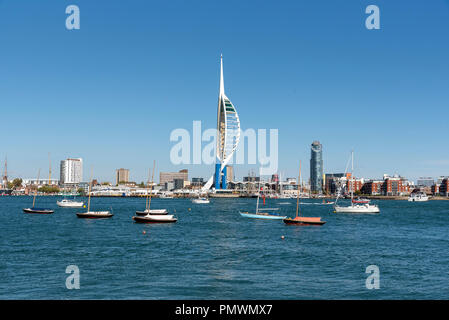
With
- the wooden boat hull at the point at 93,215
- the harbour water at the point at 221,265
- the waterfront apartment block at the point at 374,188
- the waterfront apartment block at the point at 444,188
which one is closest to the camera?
the harbour water at the point at 221,265

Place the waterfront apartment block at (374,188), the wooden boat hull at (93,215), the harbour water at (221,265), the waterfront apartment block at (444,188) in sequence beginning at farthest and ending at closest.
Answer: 1. the waterfront apartment block at (374,188)
2. the waterfront apartment block at (444,188)
3. the wooden boat hull at (93,215)
4. the harbour water at (221,265)

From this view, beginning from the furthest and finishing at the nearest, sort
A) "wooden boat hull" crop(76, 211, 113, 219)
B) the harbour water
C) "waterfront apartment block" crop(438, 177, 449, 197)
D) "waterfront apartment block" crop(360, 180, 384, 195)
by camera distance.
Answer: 1. "waterfront apartment block" crop(360, 180, 384, 195)
2. "waterfront apartment block" crop(438, 177, 449, 197)
3. "wooden boat hull" crop(76, 211, 113, 219)
4. the harbour water

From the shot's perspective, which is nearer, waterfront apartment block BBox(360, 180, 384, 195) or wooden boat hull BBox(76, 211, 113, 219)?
wooden boat hull BBox(76, 211, 113, 219)

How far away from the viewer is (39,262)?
19891 millimetres

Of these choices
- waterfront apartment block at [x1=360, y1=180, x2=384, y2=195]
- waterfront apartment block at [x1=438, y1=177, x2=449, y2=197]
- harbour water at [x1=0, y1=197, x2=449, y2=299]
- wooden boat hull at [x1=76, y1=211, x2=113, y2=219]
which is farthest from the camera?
waterfront apartment block at [x1=360, y1=180, x2=384, y2=195]

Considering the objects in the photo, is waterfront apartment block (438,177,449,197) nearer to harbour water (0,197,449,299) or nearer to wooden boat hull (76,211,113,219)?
harbour water (0,197,449,299)

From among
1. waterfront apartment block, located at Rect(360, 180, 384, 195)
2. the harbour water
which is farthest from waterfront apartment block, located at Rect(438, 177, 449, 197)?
the harbour water

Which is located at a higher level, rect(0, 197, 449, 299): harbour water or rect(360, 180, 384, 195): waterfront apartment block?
rect(0, 197, 449, 299): harbour water

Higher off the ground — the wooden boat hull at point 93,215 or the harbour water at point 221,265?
the harbour water at point 221,265

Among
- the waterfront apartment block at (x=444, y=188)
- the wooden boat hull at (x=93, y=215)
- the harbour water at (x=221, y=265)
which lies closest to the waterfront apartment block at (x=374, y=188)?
the waterfront apartment block at (x=444, y=188)

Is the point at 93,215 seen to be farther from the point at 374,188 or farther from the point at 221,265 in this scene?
the point at 374,188

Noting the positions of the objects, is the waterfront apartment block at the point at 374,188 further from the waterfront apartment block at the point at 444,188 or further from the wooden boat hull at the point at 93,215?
the wooden boat hull at the point at 93,215
